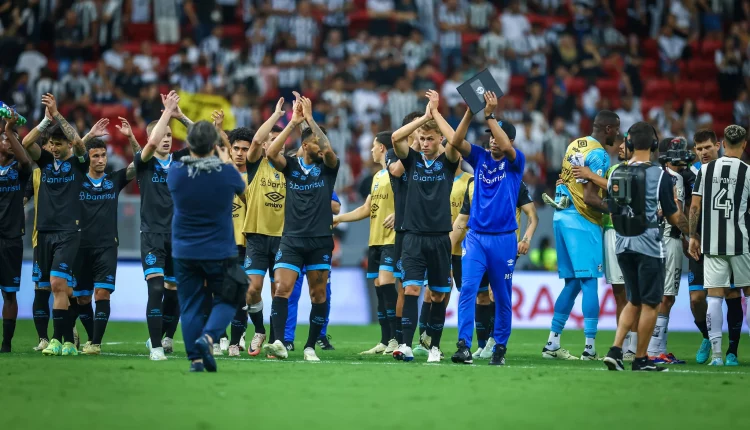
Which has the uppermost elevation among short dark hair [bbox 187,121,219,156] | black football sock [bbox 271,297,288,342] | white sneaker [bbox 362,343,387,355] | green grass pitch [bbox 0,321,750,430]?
short dark hair [bbox 187,121,219,156]

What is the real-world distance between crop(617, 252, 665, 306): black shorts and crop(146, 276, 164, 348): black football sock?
4.98 meters

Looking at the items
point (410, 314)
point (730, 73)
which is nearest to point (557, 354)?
point (410, 314)

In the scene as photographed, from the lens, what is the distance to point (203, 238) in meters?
9.73

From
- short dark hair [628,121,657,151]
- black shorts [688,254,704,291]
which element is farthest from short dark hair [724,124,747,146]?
short dark hair [628,121,657,151]

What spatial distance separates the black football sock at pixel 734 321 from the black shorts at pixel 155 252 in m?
6.47

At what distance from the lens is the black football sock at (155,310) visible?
1150 centimetres

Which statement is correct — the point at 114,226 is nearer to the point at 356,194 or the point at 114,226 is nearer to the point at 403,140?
the point at 403,140

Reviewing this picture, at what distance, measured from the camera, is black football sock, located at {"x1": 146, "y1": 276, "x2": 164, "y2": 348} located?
11.5 m

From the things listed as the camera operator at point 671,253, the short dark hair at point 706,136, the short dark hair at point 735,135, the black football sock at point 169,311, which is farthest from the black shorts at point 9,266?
the short dark hair at point 735,135

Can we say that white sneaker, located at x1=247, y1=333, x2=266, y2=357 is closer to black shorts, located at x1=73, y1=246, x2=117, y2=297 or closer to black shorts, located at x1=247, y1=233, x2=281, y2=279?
black shorts, located at x1=247, y1=233, x2=281, y2=279

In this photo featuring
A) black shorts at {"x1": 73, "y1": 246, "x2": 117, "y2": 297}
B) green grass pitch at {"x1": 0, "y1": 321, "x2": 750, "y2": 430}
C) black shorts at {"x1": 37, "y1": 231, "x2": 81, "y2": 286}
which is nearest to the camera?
green grass pitch at {"x1": 0, "y1": 321, "x2": 750, "y2": 430}

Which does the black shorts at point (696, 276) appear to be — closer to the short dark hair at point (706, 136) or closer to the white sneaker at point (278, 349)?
the short dark hair at point (706, 136)

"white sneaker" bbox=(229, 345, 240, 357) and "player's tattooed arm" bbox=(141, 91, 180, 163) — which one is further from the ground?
"player's tattooed arm" bbox=(141, 91, 180, 163)

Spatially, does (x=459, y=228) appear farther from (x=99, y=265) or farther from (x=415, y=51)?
(x=415, y=51)
